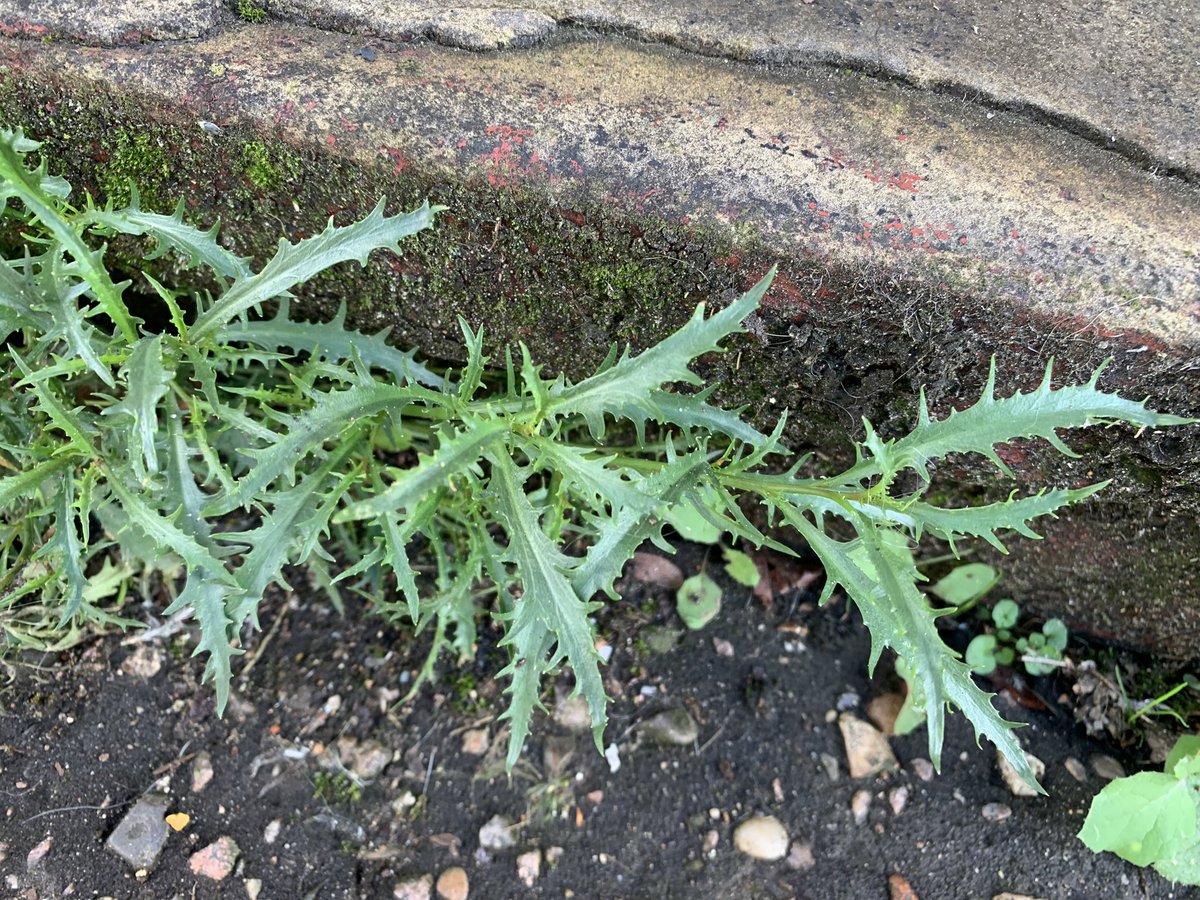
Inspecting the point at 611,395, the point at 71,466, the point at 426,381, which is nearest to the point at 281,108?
the point at 426,381

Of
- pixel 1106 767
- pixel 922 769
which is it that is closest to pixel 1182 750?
pixel 1106 767

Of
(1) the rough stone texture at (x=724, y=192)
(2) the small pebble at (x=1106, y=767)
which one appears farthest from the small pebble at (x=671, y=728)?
(2) the small pebble at (x=1106, y=767)

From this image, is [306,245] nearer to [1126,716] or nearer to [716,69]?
[716,69]

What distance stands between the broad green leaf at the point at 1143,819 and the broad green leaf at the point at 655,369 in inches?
55.1

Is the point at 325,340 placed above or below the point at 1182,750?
above

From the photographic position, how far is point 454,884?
2049 mm

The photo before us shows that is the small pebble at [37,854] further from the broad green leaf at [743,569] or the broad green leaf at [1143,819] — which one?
the broad green leaf at [1143,819]

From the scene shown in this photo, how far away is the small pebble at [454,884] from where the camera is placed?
6.69 ft

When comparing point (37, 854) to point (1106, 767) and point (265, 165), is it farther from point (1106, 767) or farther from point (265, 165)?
point (1106, 767)

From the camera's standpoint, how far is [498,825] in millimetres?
2119

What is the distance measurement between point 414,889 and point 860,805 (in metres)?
1.03

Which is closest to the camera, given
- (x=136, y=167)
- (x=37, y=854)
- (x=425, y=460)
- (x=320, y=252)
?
(x=425, y=460)

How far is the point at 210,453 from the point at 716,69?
1.22 m

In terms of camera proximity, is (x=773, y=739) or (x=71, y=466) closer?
(x=71, y=466)
